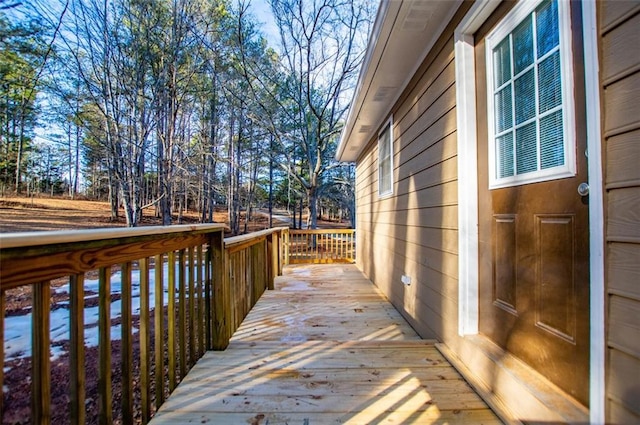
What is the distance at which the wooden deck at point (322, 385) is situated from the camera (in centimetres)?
138

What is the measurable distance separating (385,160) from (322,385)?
3275 millimetres

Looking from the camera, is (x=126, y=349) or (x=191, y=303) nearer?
(x=126, y=349)

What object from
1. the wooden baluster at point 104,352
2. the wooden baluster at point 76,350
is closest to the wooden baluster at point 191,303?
the wooden baluster at point 104,352

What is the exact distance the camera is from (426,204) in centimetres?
258

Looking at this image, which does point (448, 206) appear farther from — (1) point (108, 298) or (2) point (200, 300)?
(1) point (108, 298)

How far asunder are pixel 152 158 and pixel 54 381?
8.84 m

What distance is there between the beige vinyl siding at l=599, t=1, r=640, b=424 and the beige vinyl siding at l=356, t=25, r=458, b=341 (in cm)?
99

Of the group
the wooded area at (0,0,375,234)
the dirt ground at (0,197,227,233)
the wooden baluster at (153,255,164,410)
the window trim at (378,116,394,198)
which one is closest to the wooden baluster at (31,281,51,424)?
the wooden baluster at (153,255,164,410)

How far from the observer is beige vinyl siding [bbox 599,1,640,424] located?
93 centimetres

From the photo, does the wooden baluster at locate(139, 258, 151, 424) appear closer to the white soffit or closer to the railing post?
the railing post

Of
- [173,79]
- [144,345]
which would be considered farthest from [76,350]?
[173,79]

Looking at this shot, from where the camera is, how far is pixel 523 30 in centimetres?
155

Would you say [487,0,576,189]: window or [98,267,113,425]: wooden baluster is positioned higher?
[487,0,576,189]: window

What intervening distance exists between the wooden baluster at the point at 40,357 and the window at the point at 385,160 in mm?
3458
